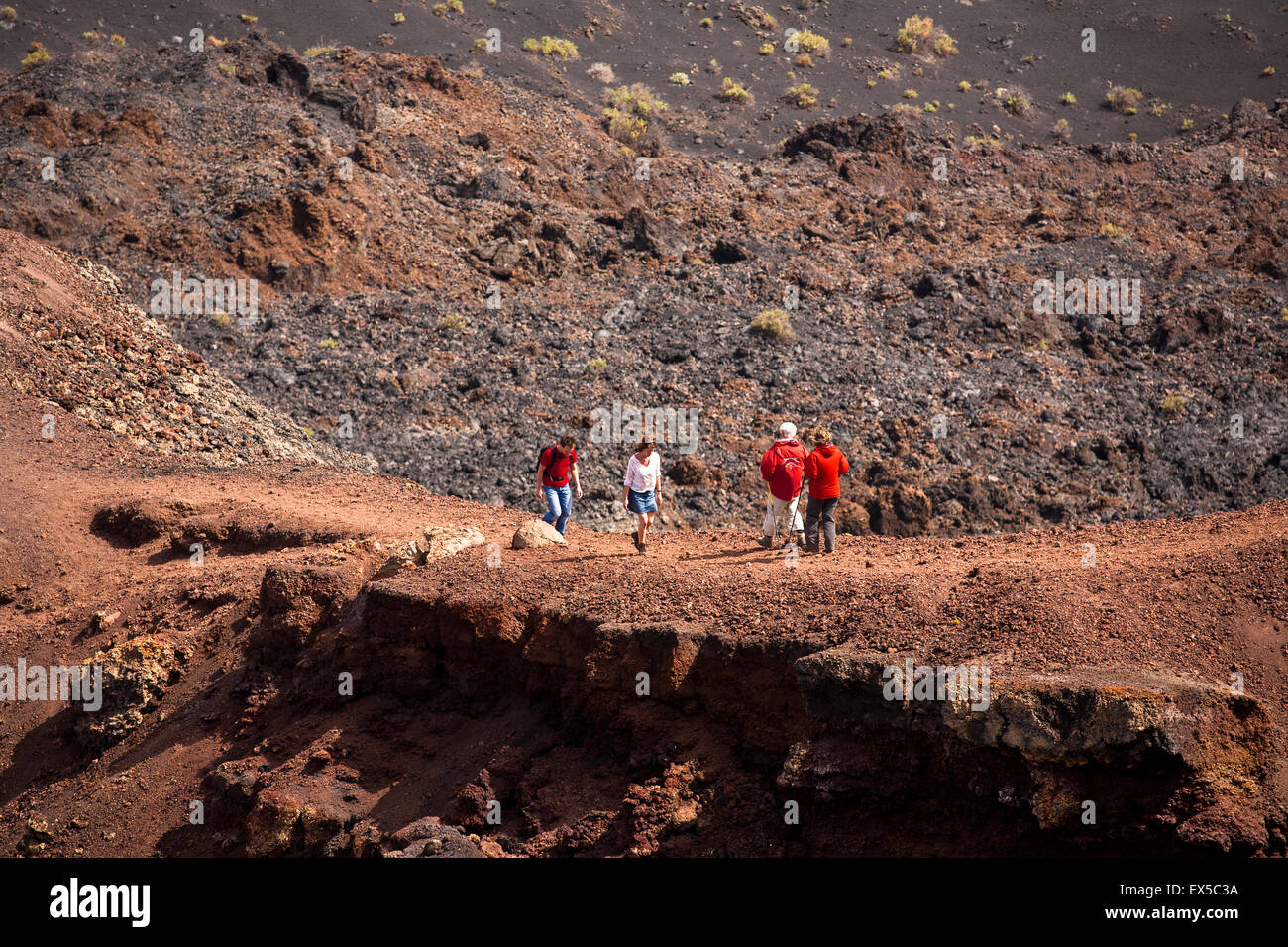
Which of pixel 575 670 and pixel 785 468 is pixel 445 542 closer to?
pixel 575 670

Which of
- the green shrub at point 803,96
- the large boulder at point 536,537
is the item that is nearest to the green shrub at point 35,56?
the green shrub at point 803,96

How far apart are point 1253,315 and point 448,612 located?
2313cm

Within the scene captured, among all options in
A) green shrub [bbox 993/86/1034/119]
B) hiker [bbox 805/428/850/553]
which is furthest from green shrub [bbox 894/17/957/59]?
hiker [bbox 805/428/850/553]

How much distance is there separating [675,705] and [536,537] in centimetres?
316

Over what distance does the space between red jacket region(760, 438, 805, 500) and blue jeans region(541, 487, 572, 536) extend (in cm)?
201

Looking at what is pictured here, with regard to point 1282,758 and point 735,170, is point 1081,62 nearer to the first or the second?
point 735,170

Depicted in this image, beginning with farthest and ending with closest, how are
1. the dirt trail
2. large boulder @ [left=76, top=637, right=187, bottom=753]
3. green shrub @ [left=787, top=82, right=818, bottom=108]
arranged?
1. green shrub @ [left=787, top=82, right=818, bottom=108]
2. large boulder @ [left=76, top=637, right=187, bottom=753]
3. the dirt trail

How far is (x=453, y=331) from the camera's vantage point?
837 inches

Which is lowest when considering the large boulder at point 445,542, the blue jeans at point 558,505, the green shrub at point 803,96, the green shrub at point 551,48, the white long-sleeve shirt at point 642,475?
the large boulder at point 445,542

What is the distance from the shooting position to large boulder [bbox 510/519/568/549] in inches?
348

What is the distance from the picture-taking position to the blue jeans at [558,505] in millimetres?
9594

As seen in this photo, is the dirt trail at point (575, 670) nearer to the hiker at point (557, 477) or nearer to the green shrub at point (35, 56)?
the hiker at point (557, 477)

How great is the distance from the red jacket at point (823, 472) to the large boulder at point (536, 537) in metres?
2.35

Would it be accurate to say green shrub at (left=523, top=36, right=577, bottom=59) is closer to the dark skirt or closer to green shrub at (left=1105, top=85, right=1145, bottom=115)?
green shrub at (left=1105, top=85, right=1145, bottom=115)
